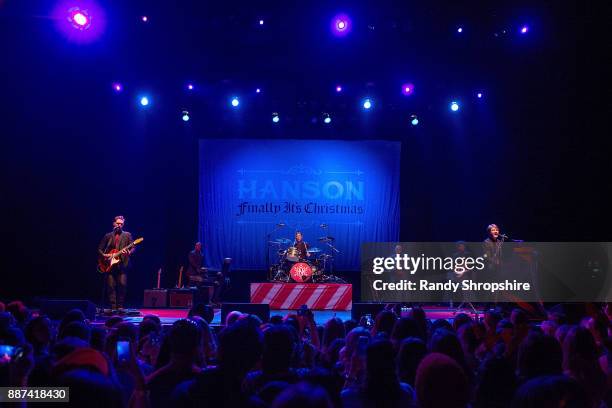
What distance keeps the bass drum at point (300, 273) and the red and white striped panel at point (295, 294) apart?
77 centimetres

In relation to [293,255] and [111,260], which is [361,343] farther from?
[293,255]

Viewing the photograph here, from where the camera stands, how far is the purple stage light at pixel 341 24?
38.9ft

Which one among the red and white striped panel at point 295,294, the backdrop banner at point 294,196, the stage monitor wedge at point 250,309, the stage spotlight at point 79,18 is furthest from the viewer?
the backdrop banner at point 294,196

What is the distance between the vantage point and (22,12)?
36.4ft

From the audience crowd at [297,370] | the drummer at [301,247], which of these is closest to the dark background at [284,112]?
the drummer at [301,247]

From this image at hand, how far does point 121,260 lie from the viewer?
39.7 ft

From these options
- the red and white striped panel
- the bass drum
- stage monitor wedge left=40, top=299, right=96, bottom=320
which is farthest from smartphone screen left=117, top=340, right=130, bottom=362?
the bass drum

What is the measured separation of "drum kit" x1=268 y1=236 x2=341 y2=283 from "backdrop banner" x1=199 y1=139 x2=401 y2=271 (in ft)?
0.42

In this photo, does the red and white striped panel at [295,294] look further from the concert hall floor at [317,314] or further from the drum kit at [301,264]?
the drum kit at [301,264]

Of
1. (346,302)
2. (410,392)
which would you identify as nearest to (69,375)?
(410,392)

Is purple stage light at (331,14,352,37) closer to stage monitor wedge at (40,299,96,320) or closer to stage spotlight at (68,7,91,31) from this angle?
stage spotlight at (68,7,91,31)

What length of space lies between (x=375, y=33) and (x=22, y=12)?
23.2 feet

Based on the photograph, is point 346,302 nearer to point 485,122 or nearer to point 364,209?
point 364,209

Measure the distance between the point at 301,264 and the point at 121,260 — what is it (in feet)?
14.6
